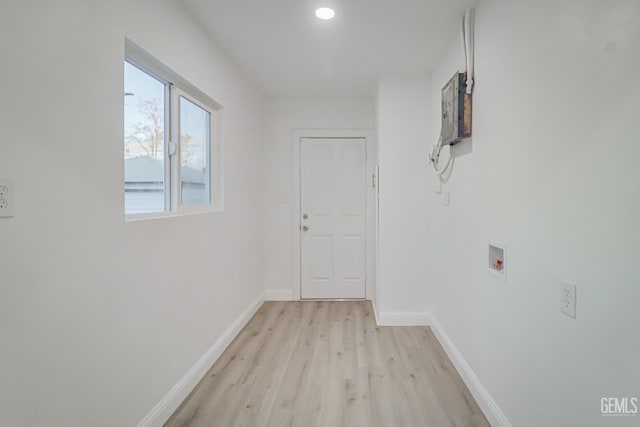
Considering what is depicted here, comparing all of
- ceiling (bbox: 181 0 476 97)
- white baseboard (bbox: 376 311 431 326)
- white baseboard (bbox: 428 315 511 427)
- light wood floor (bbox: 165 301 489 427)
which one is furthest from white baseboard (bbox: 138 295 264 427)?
ceiling (bbox: 181 0 476 97)

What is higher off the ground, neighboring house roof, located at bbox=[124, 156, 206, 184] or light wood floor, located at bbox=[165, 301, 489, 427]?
neighboring house roof, located at bbox=[124, 156, 206, 184]

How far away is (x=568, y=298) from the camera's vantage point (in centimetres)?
124

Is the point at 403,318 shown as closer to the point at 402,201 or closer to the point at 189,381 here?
the point at 402,201

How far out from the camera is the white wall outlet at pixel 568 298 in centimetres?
122

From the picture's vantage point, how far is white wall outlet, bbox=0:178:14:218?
1000 mm

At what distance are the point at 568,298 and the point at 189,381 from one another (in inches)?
81.2

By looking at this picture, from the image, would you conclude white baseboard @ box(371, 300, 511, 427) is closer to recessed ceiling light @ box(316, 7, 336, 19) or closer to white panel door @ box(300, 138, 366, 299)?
white panel door @ box(300, 138, 366, 299)

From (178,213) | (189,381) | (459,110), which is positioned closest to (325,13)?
(459,110)

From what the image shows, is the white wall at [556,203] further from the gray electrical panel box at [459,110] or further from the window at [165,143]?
the window at [165,143]

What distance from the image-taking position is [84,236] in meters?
1.31

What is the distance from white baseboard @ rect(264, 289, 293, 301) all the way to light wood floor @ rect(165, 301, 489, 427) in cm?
78

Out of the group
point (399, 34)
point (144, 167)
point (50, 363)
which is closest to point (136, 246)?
point (144, 167)

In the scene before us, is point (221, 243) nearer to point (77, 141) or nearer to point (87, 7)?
point (77, 141)

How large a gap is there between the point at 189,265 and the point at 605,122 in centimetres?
213
